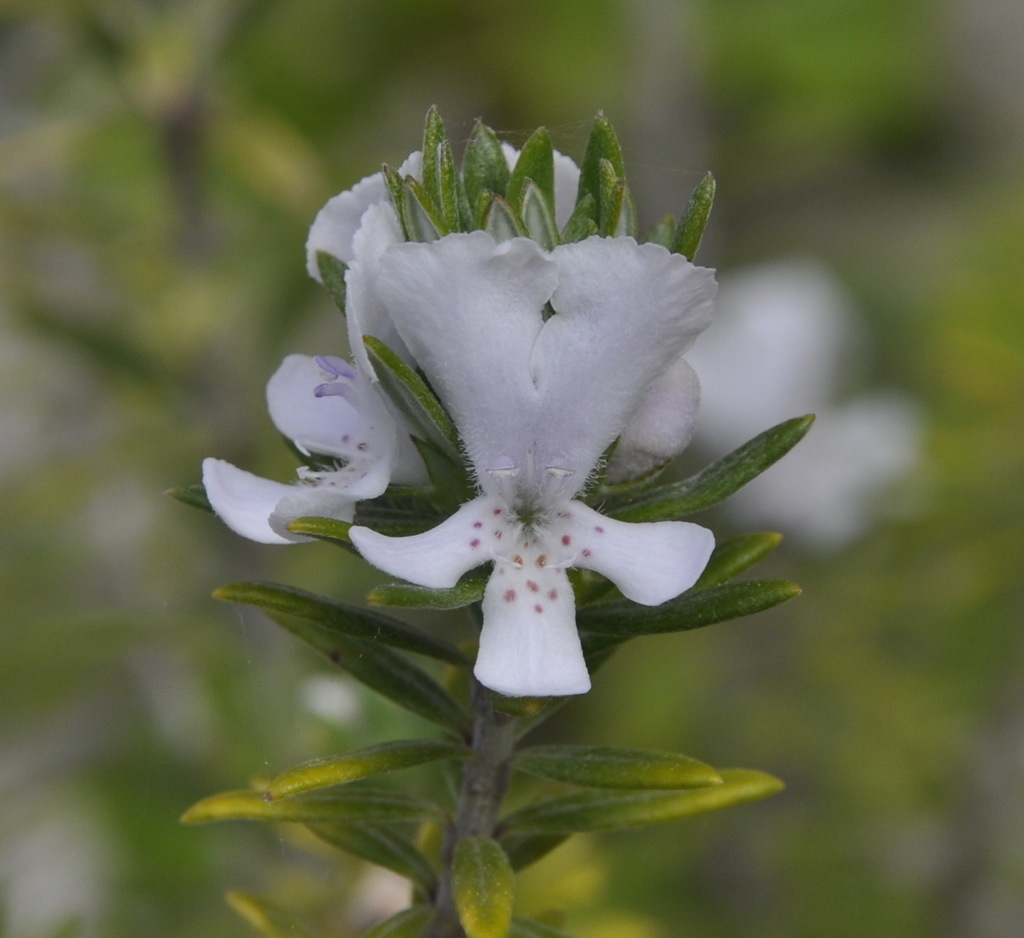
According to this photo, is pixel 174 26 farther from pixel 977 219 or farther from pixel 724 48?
pixel 724 48

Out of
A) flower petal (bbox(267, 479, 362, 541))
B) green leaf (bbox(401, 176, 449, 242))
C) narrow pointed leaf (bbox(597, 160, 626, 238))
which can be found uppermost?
narrow pointed leaf (bbox(597, 160, 626, 238))

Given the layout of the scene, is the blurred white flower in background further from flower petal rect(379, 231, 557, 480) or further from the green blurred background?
flower petal rect(379, 231, 557, 480)

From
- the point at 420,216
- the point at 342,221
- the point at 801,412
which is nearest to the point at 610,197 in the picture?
the point at 420,216

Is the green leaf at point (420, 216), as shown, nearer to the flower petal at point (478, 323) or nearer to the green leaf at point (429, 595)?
the flower petal at point (478, 323)

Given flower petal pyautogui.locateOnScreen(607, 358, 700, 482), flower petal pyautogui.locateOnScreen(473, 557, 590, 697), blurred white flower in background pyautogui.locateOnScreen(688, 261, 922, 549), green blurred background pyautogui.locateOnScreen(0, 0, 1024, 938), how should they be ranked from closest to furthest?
1. flower petal pyautogui.locateOnScreen(473, 557, 590, 697)
2. flower petal pyautogui.locateOnScreen(607, 358, 700, 482)
3. green blurred background pyautogui.locateOnScreen(0, 0, 1024, 938)
4. blurred white flower in background pyautogui.locateOnScreen(688, 261, 922, 549)

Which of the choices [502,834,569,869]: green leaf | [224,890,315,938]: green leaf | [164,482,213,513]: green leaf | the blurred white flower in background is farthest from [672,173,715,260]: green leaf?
the blurred white flower in background

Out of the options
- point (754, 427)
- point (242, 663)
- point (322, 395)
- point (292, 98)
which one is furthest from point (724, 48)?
point (322, 395)
